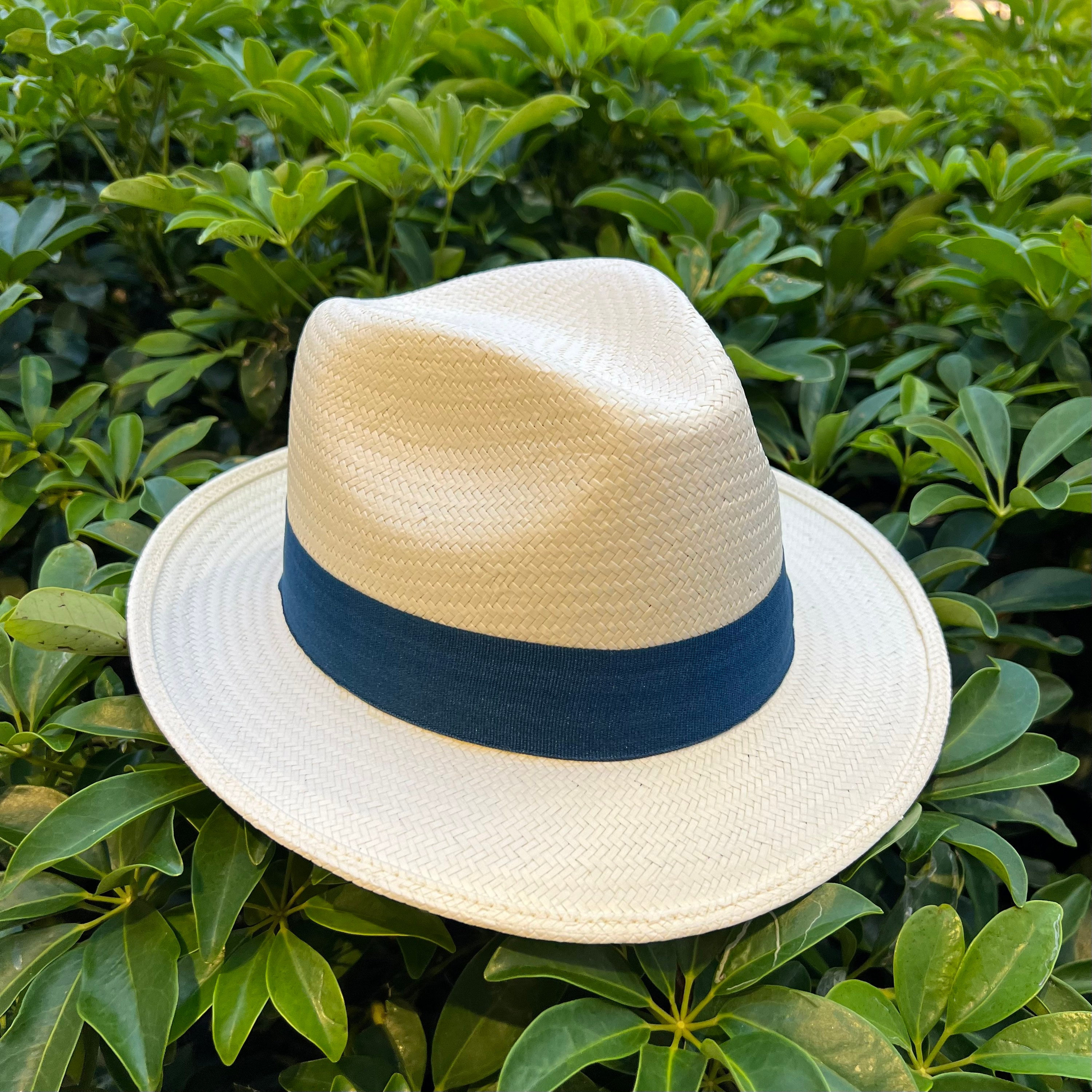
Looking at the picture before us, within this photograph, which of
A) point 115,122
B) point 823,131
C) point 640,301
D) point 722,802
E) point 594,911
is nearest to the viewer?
point 594,911

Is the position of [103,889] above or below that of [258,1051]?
above

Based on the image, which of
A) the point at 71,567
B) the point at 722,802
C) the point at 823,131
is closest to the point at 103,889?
the point at 71,567

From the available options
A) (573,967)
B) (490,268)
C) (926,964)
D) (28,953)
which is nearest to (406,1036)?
(573,967)

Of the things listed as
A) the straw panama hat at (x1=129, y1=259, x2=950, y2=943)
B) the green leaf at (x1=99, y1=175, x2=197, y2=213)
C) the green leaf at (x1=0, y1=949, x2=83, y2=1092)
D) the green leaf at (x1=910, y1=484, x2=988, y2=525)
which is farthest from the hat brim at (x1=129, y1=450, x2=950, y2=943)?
the green leaf at (x1=99, y1=175, x2=197, y2=213)

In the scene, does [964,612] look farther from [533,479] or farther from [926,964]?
[533,479]

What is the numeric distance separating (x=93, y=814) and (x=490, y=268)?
1148mm

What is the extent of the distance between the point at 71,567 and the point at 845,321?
1305 mm

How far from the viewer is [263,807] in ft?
2.47

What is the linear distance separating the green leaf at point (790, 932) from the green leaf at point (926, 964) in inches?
1.7

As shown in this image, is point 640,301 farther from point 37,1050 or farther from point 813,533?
point 37,1050

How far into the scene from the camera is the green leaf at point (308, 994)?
0.75 meters

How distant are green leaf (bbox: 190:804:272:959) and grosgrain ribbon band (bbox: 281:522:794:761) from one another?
0.17m

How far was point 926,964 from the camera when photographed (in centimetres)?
76

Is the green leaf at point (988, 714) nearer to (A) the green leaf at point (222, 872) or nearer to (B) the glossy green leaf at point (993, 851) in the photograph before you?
(B) the glossy green leaf at point (993, 851)
